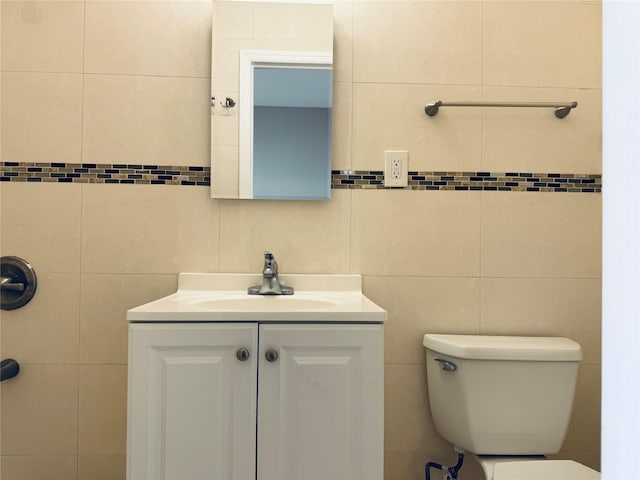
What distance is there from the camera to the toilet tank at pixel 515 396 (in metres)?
1.42

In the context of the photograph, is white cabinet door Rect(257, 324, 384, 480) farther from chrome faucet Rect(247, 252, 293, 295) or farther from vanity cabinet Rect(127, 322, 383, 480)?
chrome faucet Rect(247, 252, 293, 295)

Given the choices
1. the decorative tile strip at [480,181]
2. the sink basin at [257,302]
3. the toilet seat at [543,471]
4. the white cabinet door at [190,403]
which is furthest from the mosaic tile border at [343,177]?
the toilet seat at [543,471]

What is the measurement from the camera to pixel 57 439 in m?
1.57

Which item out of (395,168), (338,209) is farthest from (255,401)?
Answer: (395,168)

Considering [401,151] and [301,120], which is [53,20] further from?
[401,151]

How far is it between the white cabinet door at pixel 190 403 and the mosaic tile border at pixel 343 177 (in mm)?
642

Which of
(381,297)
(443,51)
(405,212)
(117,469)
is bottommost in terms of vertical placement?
(117,469)

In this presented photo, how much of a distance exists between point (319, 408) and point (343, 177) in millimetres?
794

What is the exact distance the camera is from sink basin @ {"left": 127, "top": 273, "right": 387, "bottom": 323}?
1157 mm

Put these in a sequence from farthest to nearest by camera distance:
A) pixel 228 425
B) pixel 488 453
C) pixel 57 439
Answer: pixel 57 439, pixel 488 453, pixel 228 425

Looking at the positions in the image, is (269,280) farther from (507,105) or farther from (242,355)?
(507,105)

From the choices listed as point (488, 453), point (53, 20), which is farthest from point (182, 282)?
point (488, 453)

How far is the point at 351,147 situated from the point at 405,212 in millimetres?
293

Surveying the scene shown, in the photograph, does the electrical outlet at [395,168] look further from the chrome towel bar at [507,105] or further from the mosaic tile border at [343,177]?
the chrome towel bar at [507,105]
